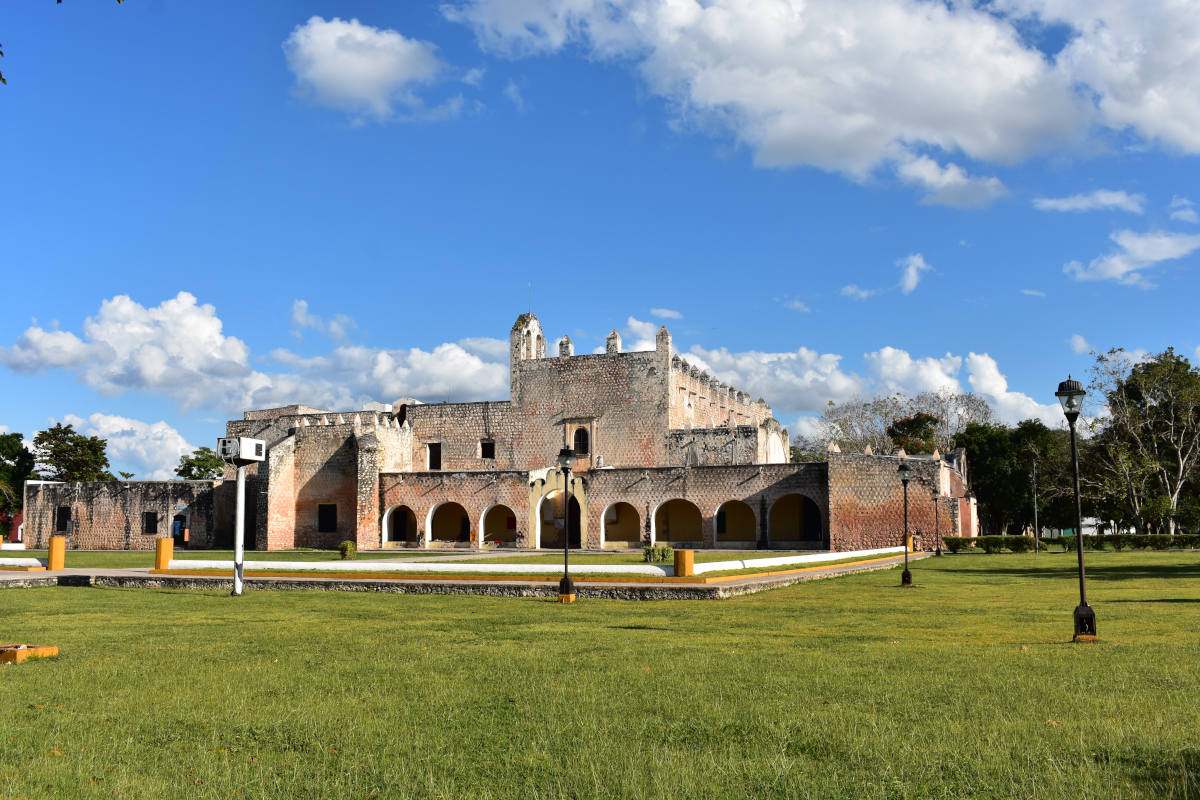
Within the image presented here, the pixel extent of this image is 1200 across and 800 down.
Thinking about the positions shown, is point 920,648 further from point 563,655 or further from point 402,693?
point 402,693

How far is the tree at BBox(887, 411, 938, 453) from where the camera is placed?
46.0 meters

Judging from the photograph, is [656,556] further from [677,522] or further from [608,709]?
[608,709]

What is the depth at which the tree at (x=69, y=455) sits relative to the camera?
1866 inches

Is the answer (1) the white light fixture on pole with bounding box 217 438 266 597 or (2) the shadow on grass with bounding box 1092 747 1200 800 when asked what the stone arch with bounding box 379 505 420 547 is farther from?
(2) the shadow on grass with bounding box 1092 747 1200 800

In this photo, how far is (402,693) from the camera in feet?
20.1

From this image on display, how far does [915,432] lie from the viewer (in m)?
47.4

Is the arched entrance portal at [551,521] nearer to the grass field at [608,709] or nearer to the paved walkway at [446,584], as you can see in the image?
the paved walkway at [446,584]

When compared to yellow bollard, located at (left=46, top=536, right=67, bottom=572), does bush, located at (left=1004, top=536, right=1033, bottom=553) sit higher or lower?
lower

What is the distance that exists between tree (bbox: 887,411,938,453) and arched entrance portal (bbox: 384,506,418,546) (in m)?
23.8

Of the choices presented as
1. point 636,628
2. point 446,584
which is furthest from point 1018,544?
point 636,628

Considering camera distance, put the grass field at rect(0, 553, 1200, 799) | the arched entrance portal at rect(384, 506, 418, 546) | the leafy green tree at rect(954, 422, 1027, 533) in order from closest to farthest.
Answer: the grass field at rect(0, 553, 1200, 799) < the arched entrance portal at rect(384, 506, 418, 546) < the leafy green tree at rect(954, 422, 1027, 533)

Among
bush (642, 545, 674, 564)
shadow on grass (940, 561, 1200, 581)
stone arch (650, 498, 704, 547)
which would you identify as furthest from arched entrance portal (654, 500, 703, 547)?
shadow on grass (940, 561, 1200, 581)

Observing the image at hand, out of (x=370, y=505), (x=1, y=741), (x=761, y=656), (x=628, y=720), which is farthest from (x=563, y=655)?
(x=370, y=505)

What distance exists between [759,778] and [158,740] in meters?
3.12
